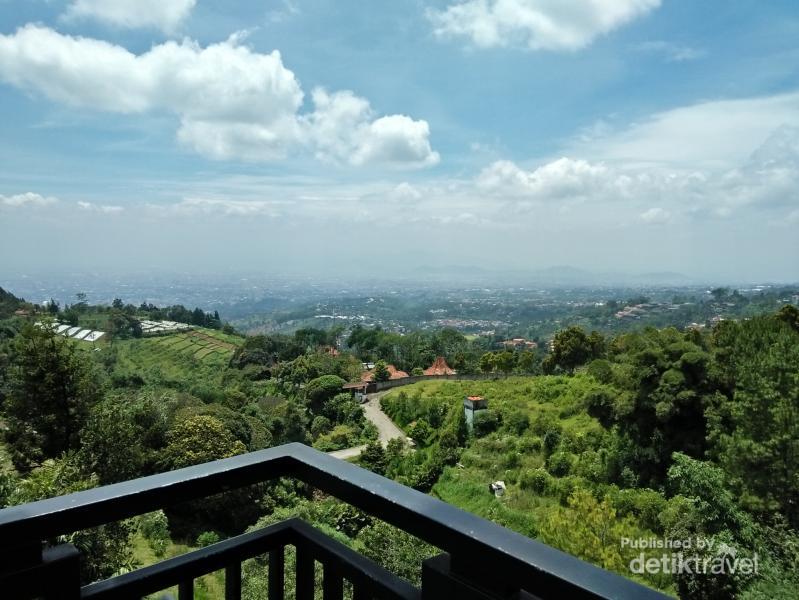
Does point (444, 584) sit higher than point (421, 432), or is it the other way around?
point (444, 584)

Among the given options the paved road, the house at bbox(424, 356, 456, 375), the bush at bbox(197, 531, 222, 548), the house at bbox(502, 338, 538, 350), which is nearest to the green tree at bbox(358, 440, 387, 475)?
the paved road

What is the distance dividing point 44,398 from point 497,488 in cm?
1056

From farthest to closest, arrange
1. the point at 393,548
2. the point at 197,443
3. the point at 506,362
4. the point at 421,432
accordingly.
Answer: the point at 506,362 → the point at 421,432 → the point at 197,443 → the point at 393,548

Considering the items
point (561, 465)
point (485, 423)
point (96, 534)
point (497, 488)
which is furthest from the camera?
point (485, 423)

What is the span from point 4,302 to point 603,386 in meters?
34.2

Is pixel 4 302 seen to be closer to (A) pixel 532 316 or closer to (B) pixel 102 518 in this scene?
(B) pixel 102 518

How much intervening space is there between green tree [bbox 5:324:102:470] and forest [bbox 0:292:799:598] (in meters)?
0.03

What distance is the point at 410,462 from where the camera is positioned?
1728cm

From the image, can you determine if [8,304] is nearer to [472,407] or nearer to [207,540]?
[472,407]

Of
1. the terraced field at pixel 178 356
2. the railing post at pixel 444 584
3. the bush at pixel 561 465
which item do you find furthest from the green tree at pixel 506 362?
the railing post at pixel 444 584

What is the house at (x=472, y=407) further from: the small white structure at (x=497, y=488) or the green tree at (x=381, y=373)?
the green tree at (x=381, y=373)

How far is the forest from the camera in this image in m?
8.45

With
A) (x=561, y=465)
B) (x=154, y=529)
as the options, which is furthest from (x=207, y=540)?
(x=561, y=465)

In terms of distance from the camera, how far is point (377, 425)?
71.3 ft
